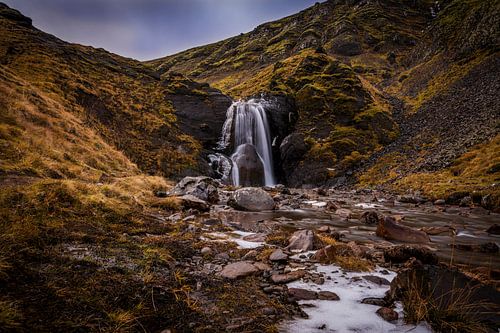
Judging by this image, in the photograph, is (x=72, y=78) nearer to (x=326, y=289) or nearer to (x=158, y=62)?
(x=326, y=289)

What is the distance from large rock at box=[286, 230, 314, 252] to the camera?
247 inches

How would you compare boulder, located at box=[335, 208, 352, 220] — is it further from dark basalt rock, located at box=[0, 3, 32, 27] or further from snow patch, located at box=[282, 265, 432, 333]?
dark basalt rock, located at box=[0, 3, 32, 27]

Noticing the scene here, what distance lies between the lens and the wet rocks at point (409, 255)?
5.48 metres

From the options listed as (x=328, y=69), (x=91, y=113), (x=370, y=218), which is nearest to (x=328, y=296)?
(x=370, y=218)

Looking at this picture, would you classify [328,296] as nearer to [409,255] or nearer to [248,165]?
[409,255]

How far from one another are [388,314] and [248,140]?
1290 inches

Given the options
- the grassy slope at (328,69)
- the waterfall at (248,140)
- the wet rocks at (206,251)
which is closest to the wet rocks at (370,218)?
the wet rocks at (206,251)

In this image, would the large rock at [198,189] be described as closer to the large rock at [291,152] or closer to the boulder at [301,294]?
the boulder at [301,294]

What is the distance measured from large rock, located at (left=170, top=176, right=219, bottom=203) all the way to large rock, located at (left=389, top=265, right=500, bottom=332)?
11681 mm

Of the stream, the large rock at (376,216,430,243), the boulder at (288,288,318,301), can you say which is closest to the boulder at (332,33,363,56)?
the stream

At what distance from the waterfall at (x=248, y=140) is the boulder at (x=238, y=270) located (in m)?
26.0

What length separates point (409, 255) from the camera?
18.3 feet

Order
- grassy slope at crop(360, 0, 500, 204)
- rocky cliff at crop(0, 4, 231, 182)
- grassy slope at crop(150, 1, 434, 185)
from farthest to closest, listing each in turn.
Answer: grassy slope at crop(150, 1, 434, 185), grassy slope at crop(360, 0, 500, 204), rocky cliff at crop(0, 4, 231, 182)

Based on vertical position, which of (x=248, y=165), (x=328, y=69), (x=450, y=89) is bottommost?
(x=248, y=165)
